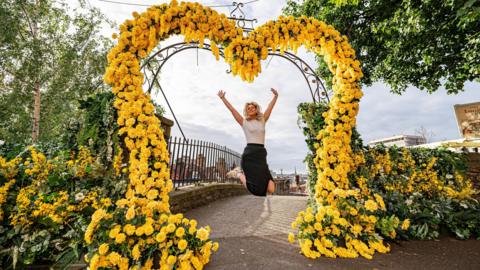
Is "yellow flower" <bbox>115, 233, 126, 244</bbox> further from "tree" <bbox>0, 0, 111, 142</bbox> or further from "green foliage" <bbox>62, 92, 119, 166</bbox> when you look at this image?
"tree" <bbox>0, 0, 111, 142</bbox>

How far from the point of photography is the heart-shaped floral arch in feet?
7.13

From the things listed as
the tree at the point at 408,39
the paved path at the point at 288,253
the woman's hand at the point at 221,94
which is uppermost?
the tree at the point at 408,39

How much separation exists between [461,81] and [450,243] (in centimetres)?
837

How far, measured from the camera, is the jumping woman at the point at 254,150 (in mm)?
3770

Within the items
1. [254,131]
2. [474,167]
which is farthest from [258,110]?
[474,167]

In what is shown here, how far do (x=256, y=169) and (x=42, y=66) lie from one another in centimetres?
1589

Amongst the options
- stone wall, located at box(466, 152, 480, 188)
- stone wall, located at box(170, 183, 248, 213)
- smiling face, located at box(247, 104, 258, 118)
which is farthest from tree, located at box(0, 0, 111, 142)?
stone wall, located at box(466, 152, 480, 188)

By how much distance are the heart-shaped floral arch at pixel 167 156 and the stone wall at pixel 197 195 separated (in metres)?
1.27

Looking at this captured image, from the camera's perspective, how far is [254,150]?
3.82 metres

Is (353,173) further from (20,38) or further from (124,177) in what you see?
(20,38)

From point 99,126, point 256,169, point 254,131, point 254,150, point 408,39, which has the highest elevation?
point 408,39

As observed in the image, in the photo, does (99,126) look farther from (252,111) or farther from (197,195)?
(197,195)

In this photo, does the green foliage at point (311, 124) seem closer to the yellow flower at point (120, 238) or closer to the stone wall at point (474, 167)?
the yellow flower at point (120, 238)

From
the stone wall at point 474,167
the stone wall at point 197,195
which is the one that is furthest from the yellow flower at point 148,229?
the stone wall at point 474,167
